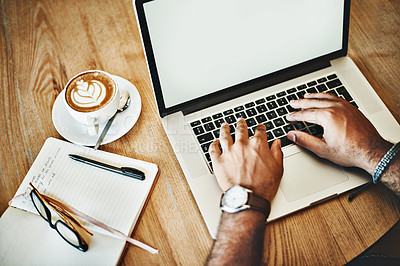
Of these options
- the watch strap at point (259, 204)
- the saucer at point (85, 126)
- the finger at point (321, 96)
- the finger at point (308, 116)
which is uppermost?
the saucer at point (85, 126)

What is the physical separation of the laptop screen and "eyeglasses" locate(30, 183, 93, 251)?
343 millimetres

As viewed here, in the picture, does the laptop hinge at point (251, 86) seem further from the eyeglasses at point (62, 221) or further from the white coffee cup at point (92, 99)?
the eyeglasses at point (62, 221)

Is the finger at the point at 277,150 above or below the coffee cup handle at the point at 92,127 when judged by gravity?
below

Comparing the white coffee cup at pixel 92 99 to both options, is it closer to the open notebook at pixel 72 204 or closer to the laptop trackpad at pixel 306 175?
the open notebook at pixel 72 204

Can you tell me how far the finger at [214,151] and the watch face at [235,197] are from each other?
0.31 feet

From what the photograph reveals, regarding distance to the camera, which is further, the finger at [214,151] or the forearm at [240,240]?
the finger at [214,151]

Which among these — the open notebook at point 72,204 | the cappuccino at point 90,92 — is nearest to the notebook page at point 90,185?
the open notebook at point 72,204

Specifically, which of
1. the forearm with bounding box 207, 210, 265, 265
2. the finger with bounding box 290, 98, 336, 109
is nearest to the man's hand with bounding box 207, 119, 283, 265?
the forearm with bounding box 207, 210, 265, 265

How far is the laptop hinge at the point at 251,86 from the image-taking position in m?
0.88

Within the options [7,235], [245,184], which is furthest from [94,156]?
[245,184]

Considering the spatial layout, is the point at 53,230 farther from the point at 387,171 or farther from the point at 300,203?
the point at 387,171

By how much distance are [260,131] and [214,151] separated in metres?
0.12

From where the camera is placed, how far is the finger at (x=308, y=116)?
83 cm

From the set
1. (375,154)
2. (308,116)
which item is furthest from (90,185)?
(375,154)
